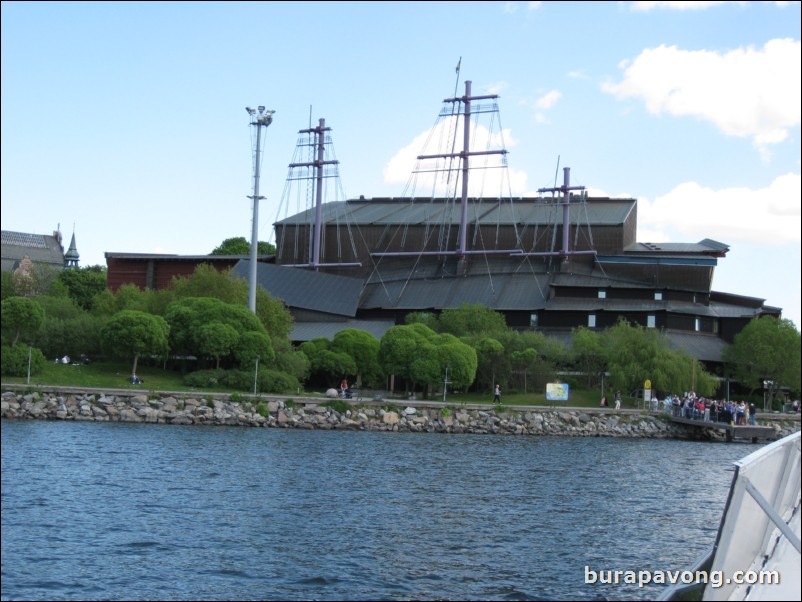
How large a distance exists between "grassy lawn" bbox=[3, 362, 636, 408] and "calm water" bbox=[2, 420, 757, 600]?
3.85m

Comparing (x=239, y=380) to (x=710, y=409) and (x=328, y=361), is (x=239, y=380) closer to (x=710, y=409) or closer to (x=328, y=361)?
(x=328, y=361)

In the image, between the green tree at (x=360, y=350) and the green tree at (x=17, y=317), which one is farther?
the green tree at (x=360, y=350)

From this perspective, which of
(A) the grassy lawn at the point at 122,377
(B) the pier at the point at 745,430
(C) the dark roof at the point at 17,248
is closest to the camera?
(C) the dark roof at the point at 17,248

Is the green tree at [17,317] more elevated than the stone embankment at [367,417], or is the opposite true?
the green tree at [17,317]

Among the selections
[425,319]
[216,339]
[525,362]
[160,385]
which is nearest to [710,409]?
[525,362]

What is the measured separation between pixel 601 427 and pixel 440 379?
9780 millimetres

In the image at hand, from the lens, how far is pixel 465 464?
34125mm

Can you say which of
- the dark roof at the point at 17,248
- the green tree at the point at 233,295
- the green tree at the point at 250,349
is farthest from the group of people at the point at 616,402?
the dark roof at the point at 17,248

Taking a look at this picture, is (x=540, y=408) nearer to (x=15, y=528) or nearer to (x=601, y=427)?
(x=601, y=427)

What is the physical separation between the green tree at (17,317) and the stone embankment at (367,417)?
95.3ft

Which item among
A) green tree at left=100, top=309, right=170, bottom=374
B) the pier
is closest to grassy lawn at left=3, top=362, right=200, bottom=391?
green tree at left=100, top=309, right=170, bottom=374

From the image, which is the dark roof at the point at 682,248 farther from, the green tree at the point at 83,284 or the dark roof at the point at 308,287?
the green tree at the point at 83,284

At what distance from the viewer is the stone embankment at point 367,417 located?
42.9 metres

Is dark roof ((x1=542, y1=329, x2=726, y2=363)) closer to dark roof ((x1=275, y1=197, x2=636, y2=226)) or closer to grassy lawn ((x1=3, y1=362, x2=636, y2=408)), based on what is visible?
grassy lawn ((x1=3, y1=362, x2=636, y2=408))
